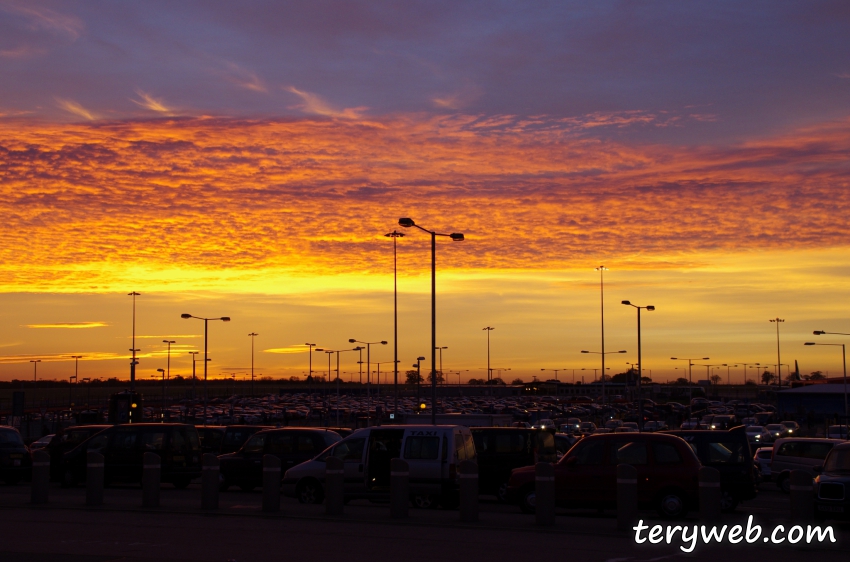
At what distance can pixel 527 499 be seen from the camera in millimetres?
19984

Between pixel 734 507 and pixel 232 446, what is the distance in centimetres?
1638

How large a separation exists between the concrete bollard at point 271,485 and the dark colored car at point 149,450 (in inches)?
296

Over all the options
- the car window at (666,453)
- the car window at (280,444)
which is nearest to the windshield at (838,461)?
the car window at (666,453)

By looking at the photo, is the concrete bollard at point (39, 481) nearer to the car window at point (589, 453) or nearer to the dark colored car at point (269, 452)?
the dark colored car at point (269, 452)

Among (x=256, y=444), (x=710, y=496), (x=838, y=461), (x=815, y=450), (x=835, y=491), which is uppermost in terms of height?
(x=838, y=461)

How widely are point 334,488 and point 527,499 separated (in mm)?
4553

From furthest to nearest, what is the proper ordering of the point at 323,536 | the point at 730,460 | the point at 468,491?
the point at 730,460
the point at 468,491
the point at 323,536

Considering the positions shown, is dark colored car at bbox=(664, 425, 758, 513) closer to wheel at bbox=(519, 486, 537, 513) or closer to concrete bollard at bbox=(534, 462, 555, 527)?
A: wheel at bbox=(519, 486, 537, 513)

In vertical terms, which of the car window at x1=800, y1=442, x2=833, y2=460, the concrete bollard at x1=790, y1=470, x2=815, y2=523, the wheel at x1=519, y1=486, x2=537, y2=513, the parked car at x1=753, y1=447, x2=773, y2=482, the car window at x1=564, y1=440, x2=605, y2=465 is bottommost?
the parked car at x1=753, y1=447, x2=773, y2=482

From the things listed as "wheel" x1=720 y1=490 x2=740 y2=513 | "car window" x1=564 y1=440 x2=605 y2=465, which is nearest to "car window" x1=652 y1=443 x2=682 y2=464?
"car window" x1=564 y1=440 x2=605 y2=465

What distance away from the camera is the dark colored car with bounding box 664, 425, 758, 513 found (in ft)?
67.6

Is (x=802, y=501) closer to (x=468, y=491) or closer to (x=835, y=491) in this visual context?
(x=835, y=491)

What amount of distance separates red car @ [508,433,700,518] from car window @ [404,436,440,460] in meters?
2.93

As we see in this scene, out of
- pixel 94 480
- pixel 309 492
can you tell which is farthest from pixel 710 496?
pixel 94 480
